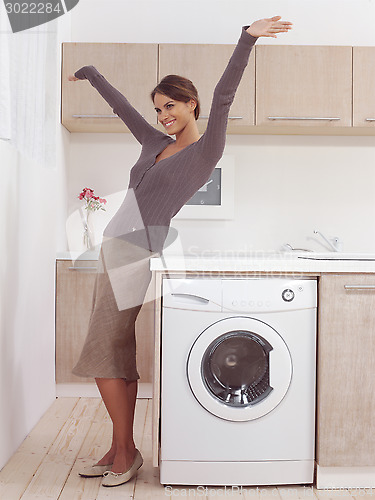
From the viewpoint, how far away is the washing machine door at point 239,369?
6.59 ft

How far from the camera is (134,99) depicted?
3.24 meters

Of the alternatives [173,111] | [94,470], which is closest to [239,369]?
[94,470]

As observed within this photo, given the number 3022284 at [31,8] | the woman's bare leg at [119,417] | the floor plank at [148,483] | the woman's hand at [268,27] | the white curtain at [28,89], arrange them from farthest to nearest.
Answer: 1. the number 3022284 at [31,8]
2. the white curtain at [28,89]
3. the woman's bare leg at [119,417]
4. the floor plank at [148,483]
5. the woman's hand at [268,27]

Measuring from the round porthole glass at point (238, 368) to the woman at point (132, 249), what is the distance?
1.09 feet

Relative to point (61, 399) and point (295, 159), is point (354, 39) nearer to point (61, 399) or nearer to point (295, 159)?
point (295, 159)

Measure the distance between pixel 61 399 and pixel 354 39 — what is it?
2873 millimetres

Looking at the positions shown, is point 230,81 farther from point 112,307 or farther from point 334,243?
point 334,243

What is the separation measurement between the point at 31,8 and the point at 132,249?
5.10 ft

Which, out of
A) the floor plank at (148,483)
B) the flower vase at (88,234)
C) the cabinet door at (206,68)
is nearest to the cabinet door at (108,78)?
the cabinet door at (206,68)

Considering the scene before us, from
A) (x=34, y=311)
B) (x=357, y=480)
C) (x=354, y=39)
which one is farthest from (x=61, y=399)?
(x=354, y=39)

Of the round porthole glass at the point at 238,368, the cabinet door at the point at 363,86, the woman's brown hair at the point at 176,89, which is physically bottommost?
the round porthole glass at the point at 238,368

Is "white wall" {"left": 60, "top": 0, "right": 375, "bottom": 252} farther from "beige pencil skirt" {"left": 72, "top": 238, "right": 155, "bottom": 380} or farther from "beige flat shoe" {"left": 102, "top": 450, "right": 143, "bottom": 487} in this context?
"beige flat shoe" {"left": 102, "top": 450, "right": 143, "bottom": 487}

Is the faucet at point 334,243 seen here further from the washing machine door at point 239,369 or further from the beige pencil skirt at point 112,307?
the beige pencil skirt at point 112,307

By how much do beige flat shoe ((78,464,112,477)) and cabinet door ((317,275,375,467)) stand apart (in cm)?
82
